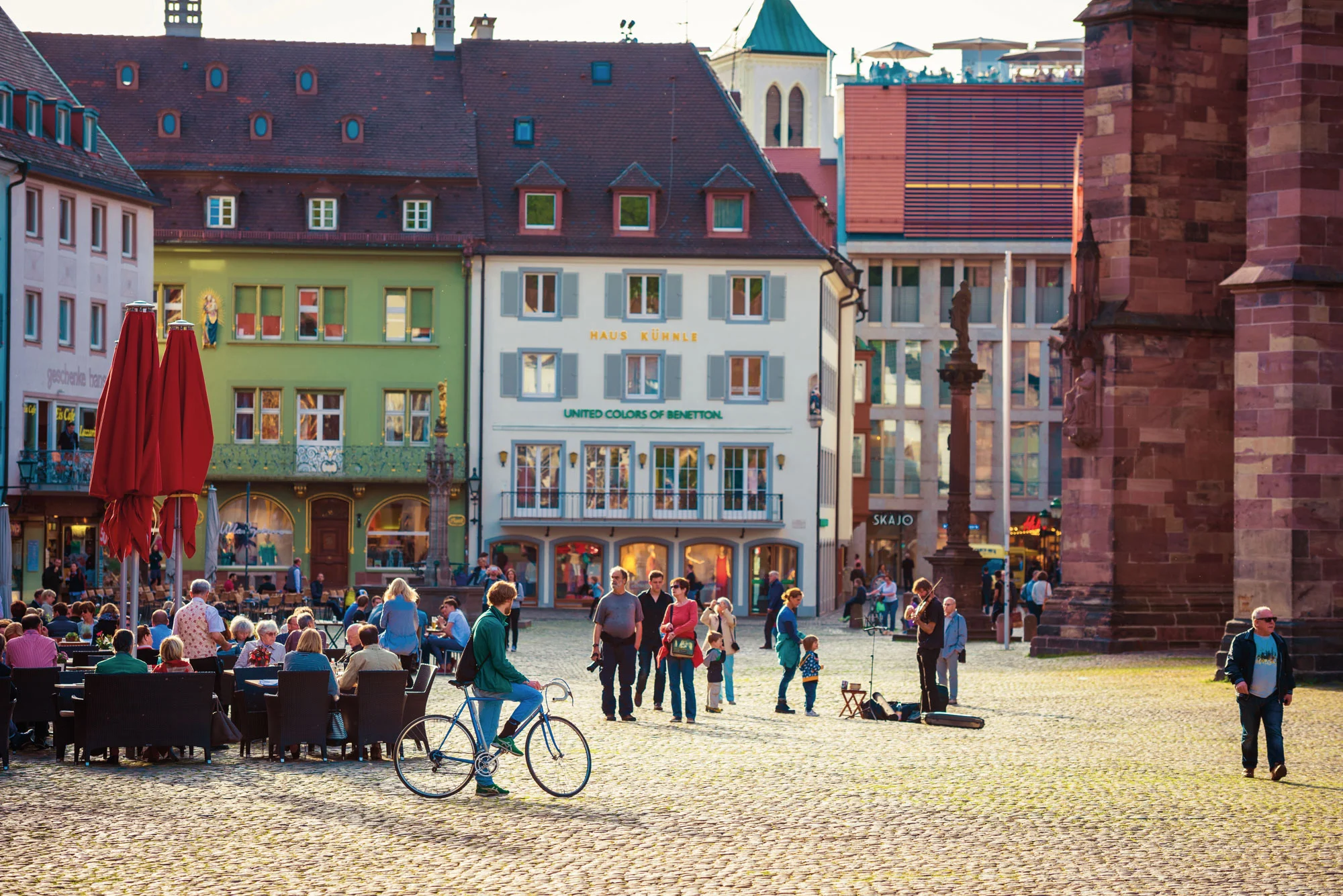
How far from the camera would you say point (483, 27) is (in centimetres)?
6356

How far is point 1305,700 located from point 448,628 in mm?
10337

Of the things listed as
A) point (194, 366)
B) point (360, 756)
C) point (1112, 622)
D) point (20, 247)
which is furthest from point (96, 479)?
point (20, 247)

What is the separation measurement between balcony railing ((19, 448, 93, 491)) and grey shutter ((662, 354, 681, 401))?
15.9 meters

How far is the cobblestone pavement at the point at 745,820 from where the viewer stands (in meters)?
11.2

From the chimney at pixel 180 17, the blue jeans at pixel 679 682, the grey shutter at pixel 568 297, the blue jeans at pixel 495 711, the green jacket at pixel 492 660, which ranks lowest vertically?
the blue jeans at pixel 679 682

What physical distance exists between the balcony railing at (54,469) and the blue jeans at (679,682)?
2653cm

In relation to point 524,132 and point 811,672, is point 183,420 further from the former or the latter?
point 524,132

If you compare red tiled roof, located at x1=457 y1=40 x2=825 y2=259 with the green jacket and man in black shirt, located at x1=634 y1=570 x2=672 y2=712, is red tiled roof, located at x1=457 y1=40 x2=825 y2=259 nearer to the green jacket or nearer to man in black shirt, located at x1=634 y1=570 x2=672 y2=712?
man in black shirt, located at x1=634 y1=570 x2=672 y2=712

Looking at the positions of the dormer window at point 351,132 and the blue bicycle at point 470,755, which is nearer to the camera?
the blue bicycle at point 470,755

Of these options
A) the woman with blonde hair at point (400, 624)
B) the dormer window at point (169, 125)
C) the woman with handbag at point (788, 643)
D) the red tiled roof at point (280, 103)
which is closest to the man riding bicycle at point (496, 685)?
the woman with blonde hair at point (400, 624)

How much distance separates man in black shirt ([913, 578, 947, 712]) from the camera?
22.0 m

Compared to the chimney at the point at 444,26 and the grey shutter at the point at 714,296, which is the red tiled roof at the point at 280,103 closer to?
the chimney at the point at 444,26

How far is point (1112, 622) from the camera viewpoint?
31.7m

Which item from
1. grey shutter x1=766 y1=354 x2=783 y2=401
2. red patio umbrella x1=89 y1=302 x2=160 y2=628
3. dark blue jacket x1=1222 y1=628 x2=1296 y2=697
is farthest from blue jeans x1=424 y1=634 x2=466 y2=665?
grey shutter x1=766 y1=354 x2=783 y2=401
